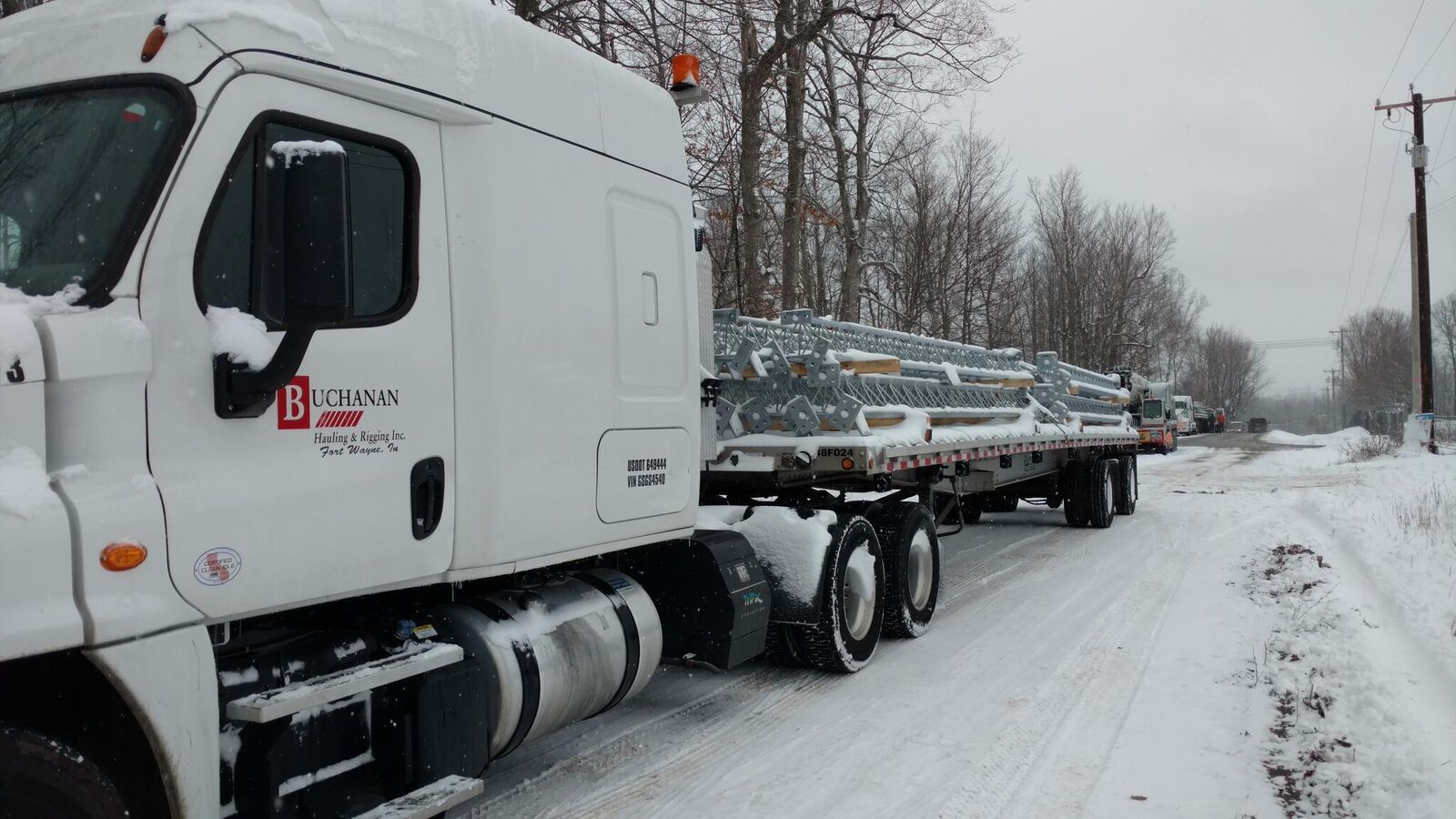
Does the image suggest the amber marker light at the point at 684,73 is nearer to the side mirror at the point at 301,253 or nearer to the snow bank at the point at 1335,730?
the side mirror at the point at 301,253

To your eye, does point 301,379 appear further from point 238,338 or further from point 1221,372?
point 1221,372

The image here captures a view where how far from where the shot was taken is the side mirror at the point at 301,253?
2.54 metres

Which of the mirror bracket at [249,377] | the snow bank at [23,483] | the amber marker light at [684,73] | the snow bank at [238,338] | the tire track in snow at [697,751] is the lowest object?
the tire track in snow at [697,751]

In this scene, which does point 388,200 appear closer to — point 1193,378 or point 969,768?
point 969,768

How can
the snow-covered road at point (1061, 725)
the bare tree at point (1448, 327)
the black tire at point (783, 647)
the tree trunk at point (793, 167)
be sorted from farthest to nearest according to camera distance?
the bare tree at point (1448, 327) < the tree trunk at point (793, 167) < the black tire at point (783, 647) < the snow-covered road at point (1061, 725)

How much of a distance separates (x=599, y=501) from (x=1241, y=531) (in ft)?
40.4

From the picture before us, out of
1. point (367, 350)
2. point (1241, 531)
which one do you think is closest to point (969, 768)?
point (367, 350)

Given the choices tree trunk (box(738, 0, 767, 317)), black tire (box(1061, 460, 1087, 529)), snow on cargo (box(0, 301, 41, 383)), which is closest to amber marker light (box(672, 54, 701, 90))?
snow on cargo (box(0, 301, 41, 383))

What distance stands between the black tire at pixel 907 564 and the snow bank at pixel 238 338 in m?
5.01

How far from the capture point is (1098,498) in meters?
14.2

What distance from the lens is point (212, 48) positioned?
2740 millimetres

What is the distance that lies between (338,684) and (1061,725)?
3.95 m

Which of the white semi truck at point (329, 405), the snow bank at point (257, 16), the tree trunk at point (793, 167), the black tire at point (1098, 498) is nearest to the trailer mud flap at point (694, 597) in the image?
the white semi truck at point (329, 405)

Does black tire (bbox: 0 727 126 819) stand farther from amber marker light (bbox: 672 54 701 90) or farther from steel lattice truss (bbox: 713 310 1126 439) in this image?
steel lattice truss (bbox: 713 310 1126 439)
